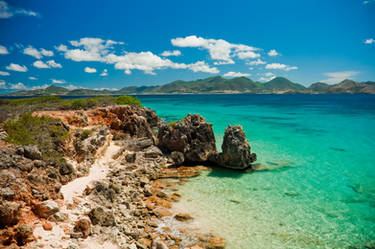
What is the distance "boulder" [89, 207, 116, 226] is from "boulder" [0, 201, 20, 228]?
2752 mm

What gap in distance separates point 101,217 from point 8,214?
3412mm

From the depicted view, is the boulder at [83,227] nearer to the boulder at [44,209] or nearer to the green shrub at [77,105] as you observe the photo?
the boulder at [44,209]

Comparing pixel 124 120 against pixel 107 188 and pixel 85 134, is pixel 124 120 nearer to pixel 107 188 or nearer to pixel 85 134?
pixel 85 134

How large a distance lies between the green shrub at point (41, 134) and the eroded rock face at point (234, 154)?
39.9ft

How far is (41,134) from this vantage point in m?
14.5

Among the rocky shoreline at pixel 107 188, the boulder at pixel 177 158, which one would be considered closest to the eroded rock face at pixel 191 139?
the rocky shoreline at pixel 107 188

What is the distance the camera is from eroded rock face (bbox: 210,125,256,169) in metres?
18.2

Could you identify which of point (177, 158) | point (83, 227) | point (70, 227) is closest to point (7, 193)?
point (70, 227)

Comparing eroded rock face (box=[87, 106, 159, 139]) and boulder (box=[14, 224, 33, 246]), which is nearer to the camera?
boulder (box=[14, 224, 33, 246])

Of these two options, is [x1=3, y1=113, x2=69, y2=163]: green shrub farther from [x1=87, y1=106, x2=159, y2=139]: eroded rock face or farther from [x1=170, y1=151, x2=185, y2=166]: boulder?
[x1=87, y1=106, x2=159, y2=139]: eroded rock face

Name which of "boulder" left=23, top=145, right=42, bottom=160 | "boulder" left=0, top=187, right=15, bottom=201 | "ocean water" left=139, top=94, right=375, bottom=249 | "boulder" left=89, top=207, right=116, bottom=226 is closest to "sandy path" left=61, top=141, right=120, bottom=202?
"boulder" left=89, top=207, right=116, bottom=226

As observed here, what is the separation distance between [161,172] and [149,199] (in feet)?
14.8

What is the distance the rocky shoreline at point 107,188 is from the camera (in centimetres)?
786

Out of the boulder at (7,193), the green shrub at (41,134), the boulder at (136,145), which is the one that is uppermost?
the green shrub at (41,134)
